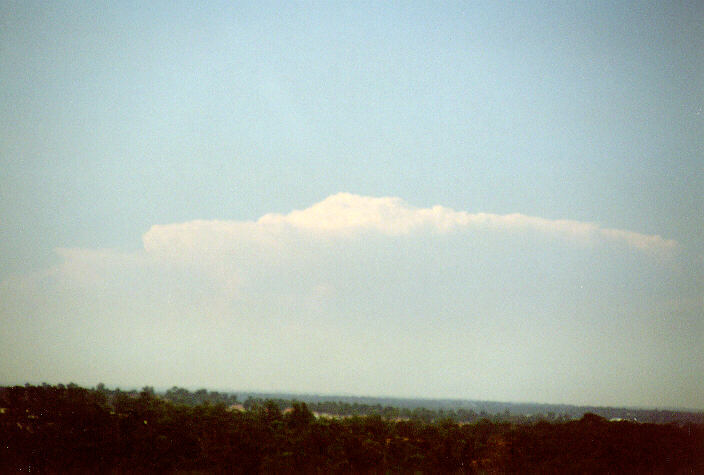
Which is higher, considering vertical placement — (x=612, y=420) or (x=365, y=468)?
(x=612, y=420)

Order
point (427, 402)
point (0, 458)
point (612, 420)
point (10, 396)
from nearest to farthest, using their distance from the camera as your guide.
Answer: point (0, 458) < point (10, 396) < point (612, 420) < point (427, 402)

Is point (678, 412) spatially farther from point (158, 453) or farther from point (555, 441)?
point (158, 453)

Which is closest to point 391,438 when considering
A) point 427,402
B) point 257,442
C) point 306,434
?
point 306,434

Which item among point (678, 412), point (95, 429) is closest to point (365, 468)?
point (95, 429)

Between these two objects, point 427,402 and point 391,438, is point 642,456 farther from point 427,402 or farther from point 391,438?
point 427,402

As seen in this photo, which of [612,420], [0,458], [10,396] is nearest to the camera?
[0,458]

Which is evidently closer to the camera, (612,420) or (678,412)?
(612,420)
